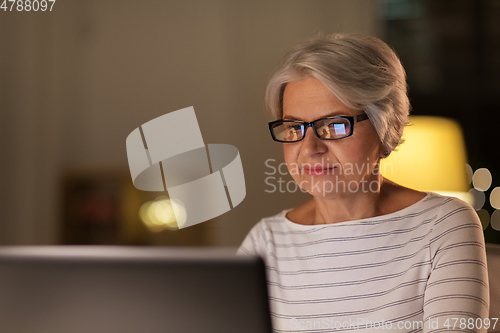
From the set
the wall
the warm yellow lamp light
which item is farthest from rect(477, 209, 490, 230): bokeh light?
the wall

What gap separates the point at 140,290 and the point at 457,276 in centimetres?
64

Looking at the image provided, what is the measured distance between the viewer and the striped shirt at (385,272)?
858mm

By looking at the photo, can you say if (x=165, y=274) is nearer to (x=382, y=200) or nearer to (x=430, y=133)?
(x=382, y=200)

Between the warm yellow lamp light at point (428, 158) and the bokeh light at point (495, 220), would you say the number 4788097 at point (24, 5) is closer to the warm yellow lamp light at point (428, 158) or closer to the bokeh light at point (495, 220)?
the warm yellow lamp light at point (428, 158)

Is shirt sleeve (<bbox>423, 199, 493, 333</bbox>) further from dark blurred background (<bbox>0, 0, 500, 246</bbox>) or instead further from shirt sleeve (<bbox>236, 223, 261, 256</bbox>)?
dark blurred background (<bbox>0, 0, 500, 246</bbox>)

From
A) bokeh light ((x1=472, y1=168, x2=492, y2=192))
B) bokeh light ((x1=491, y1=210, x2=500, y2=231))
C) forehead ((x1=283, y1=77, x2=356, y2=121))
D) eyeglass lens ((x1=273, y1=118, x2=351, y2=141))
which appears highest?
forehead ((x1=283, y1=77, x2=356, y2=121))

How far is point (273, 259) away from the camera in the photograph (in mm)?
1143

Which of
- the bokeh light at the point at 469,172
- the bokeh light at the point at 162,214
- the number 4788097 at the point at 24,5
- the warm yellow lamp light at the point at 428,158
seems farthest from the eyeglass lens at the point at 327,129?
the number 4788097 at the point at 24,5

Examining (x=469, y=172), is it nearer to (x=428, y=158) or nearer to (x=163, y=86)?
(x=428, y=158)

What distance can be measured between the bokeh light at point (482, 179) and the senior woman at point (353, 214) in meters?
1.11

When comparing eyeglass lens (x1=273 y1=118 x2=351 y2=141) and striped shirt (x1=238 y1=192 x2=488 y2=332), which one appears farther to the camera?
eyeglass lens (x1=273 y1=118 x2=351 y2=141)

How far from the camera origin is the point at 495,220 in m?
2.00

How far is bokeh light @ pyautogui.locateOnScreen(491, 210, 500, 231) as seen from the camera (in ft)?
6.52

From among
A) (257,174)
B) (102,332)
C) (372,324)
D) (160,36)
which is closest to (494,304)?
(372,324)
